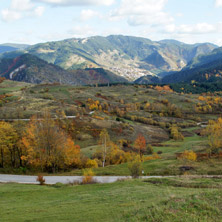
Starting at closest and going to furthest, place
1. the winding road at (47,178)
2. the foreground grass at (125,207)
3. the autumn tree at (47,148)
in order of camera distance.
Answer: the foreground grass at (125,207), the winding road at (47,178), the autumn tree at (47,148)

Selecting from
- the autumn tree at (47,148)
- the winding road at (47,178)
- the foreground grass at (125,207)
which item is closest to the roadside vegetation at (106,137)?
the autumn tree at (47,148)

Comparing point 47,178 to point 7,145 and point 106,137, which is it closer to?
point 7,145

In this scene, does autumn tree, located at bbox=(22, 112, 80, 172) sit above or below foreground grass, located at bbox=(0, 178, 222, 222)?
below

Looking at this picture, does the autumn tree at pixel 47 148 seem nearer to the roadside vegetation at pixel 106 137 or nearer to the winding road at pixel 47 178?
the roadside vegetation at pixel 106 137

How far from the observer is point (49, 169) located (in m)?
51.8

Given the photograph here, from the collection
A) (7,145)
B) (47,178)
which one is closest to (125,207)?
(47,178)

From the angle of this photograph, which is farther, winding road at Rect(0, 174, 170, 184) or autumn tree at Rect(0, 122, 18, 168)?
autumn tree at Rect(0, 122, 18, 168)

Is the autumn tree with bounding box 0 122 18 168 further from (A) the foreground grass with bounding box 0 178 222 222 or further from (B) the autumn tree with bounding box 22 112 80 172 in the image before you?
(A) the foreground grass with bounding box 0 178 222 222

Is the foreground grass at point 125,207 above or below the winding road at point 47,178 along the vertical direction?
above

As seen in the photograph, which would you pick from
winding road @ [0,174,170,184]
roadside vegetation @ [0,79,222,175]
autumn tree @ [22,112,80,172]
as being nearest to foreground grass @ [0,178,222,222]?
winding road @ [0,174,170,184]

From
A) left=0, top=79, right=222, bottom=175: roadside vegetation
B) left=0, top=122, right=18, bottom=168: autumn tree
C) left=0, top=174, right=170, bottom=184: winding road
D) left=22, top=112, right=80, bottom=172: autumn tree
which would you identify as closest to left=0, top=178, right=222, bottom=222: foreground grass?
left=0, top=174, right=170, bottom=184: winding road

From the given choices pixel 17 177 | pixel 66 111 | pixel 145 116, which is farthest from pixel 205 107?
pixel 17 177

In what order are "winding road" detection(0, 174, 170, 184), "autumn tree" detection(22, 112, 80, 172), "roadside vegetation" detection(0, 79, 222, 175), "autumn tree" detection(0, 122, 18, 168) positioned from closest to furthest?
"winding road" detection(0, 174, 170, 184), "roadside vegetation" detection(0, 79, 222, 175), "autumn tree" detection(22, 112, 80, 172), "autumn tree" detection(0, 122, 18, 168)

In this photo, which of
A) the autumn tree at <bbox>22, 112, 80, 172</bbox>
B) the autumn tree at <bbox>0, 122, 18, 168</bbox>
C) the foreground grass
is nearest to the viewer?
the foreground grass
